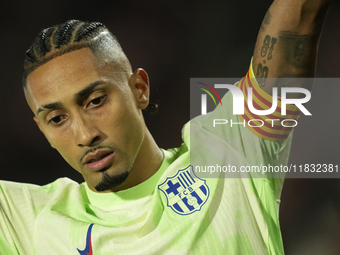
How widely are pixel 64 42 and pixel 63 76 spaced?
0.42 ft

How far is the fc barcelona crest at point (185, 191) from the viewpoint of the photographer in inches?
40.0

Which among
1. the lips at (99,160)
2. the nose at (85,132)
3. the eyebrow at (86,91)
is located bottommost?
the lips at (99,160)

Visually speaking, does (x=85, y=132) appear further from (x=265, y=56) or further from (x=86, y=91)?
(x=265, y=56)

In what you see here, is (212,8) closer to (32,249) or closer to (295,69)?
(295,69)

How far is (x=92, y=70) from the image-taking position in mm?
1009

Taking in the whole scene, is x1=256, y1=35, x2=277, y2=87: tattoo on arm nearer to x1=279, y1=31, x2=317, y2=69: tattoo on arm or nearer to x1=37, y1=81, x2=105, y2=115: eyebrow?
x1=279, y1=31, x2=317, y2=69: tattoo on arm

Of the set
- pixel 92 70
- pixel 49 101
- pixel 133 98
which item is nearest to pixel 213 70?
pixel 133 98

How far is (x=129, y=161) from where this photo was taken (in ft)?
3.40

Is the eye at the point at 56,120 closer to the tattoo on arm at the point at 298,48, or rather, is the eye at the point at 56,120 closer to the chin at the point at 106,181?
the chin at the point at 106,181

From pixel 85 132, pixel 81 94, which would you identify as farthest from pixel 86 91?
pixel 85 132

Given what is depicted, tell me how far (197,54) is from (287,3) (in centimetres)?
52

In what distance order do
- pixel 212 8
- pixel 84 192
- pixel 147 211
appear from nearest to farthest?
pixel 147 211 → pixel 84 192 → pixel 212 8

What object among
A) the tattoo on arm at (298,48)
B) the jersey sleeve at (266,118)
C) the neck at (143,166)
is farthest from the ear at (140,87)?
the tattoo on arm at (298,48)

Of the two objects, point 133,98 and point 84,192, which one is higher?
point 133,98
